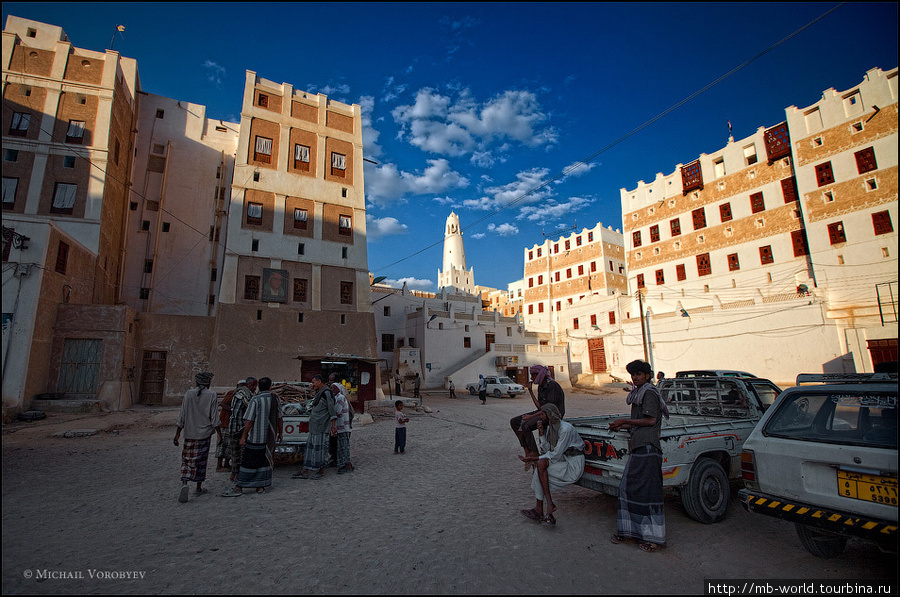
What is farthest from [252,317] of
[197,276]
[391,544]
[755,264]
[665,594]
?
[755,264]

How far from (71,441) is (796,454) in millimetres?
16060

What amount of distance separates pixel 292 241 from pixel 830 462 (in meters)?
23.6

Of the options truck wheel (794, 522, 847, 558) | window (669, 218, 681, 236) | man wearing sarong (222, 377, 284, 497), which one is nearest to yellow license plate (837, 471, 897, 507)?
truck wheel (794, 522, 847, 558)

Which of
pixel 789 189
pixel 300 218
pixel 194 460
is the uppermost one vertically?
pixel 789 189

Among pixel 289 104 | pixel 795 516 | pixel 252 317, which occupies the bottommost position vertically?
pixel 795 516

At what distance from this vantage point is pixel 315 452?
8195mm

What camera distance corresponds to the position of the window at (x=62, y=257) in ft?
55.6

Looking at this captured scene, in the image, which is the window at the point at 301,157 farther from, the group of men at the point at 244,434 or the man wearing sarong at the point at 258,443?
the man wearing sarong at the point at 258,443

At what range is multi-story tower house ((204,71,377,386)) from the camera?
2150 cm

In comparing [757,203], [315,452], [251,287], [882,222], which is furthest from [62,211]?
[882,222]

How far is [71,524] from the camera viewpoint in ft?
18.2

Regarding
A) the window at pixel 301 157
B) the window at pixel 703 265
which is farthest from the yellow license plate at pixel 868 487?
the window at pixel 703 265

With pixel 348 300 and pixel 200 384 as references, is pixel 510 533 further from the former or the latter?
pixel 348 300

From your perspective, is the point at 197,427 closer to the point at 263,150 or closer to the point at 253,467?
the point at 253,467
